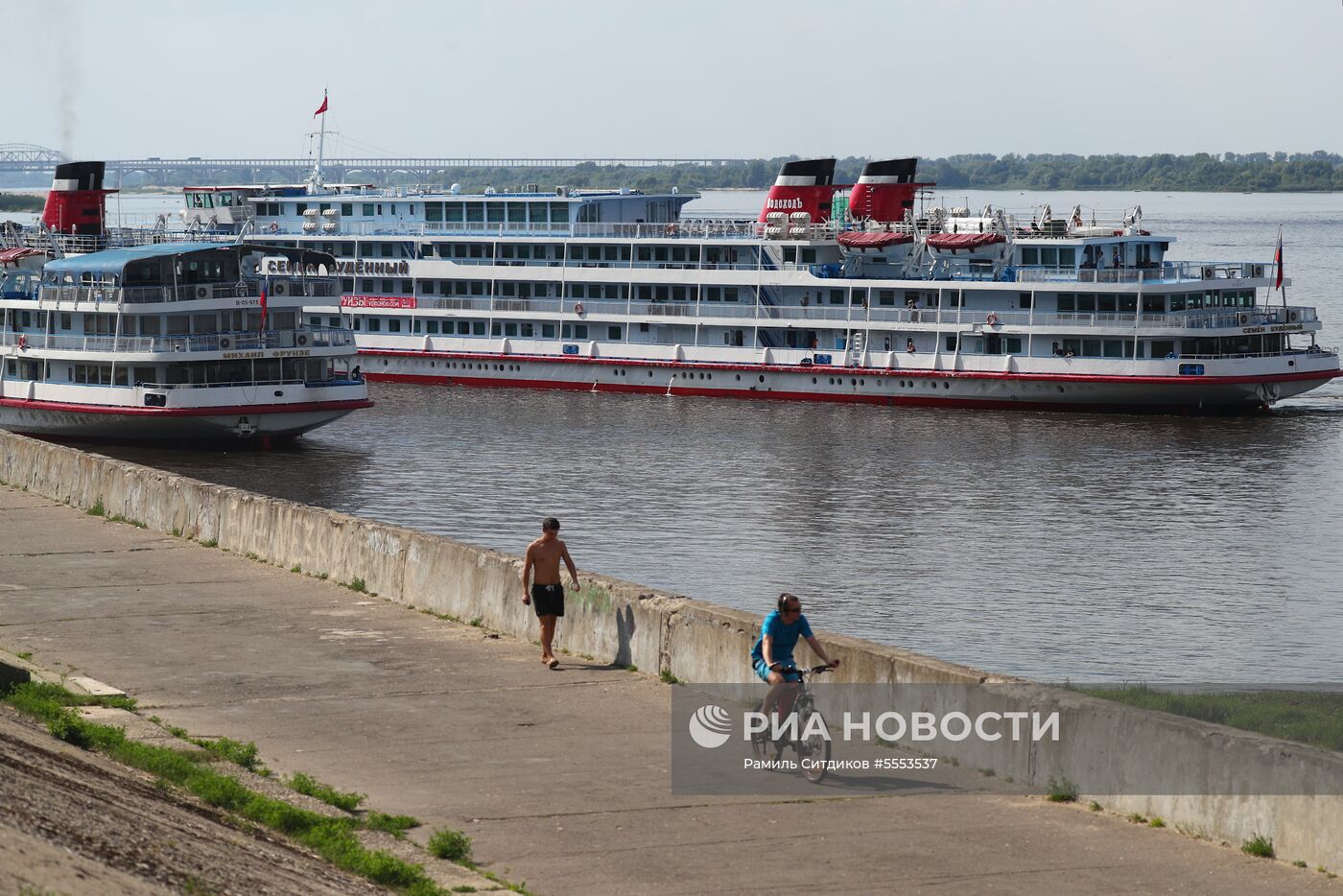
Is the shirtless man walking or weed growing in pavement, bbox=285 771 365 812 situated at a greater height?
the shirtless man walking

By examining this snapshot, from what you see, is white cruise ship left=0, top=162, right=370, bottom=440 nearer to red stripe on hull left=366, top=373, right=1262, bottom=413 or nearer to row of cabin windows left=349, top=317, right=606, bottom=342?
red stripe on hull left=366, top=373, right=1262, bottom=413

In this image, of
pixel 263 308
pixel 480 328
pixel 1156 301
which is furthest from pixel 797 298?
pixel 263 308

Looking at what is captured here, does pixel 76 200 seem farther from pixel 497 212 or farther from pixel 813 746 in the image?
pixel 813 746

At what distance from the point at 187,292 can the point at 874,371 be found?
996 inches

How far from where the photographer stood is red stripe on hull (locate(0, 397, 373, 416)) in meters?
47.7

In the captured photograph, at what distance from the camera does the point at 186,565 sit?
22234mm

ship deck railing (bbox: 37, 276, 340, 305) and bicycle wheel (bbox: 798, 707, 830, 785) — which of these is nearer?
bicycle wheel (bbox: 798, 707, 830, 785)

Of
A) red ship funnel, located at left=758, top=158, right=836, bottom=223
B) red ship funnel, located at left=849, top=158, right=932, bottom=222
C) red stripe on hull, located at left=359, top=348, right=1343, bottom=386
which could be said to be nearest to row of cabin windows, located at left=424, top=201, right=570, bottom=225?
red stripe on hull, located at left=359, top=348, right=1343, bottom=386

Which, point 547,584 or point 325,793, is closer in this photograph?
point 325,793

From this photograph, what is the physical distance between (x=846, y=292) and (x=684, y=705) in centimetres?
5058

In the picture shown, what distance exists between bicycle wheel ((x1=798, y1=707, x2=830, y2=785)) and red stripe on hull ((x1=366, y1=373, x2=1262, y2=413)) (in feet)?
160

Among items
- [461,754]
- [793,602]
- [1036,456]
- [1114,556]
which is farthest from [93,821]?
[1036,456]

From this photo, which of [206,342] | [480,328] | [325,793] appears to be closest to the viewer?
[325,793]

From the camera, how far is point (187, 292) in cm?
4766
